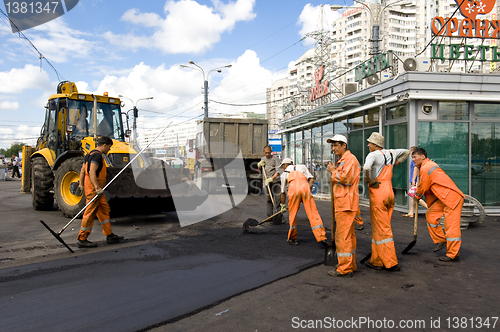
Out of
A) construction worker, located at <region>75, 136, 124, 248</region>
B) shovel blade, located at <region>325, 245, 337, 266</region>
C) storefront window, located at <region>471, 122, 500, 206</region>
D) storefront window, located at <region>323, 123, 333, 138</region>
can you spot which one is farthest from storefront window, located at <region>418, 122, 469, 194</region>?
construction worker, located at <region>75, 136, 124, 248</region>

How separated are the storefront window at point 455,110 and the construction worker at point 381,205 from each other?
6.78 metres

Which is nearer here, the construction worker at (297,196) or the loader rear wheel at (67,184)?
the construction worker at (297,196)

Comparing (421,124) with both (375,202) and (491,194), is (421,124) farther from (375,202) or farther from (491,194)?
(375,202)

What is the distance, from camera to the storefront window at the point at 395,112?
1077 cm

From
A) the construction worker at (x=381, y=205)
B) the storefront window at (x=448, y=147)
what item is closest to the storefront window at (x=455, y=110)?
the storefront window at (x=448, y=147)

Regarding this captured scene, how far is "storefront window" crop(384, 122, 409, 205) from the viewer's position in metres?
10.7

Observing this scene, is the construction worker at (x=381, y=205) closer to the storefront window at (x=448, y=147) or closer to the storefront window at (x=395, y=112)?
the storefront window at (x=448, y=147)

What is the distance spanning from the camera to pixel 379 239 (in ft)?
15.9

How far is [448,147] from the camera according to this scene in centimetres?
1047

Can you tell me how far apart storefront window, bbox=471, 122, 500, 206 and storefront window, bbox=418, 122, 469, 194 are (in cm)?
22

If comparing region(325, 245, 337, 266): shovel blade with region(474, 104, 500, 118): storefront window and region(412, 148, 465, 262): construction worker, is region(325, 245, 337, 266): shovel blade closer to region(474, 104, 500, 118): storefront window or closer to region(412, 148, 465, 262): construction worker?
region(412, 148, 465, 262): construction worker

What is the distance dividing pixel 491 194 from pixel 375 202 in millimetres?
7713

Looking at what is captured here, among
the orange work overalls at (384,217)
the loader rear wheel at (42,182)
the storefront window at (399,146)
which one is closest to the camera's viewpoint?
the orange work overalls at (384,217)

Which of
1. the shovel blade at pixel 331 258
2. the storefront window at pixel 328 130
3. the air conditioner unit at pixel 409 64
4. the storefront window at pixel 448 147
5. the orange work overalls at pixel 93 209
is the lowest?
the shovel blade at pixel 331 258
